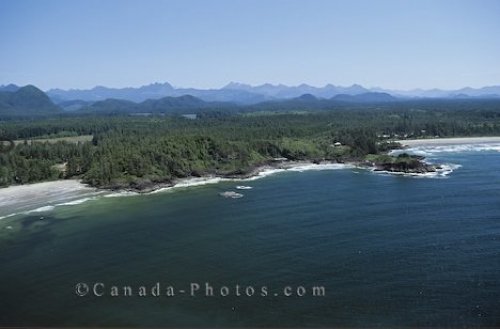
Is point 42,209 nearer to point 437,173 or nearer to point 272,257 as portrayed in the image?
A: point 272,257

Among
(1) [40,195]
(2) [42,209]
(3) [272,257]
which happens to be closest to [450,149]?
(3) [272,257]

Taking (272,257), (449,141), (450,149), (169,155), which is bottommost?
(272,257)

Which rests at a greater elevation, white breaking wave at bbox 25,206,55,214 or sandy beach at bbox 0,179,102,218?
sandy beach at bbox 0,179,102,218

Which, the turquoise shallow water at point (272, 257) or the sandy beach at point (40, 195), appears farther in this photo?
the sandy beach at point (40, 195)

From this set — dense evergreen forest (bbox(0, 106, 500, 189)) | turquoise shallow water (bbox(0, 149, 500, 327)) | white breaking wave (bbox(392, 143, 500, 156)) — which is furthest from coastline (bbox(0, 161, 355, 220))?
white breaking wave (bbox(392, 143, 500, 156))

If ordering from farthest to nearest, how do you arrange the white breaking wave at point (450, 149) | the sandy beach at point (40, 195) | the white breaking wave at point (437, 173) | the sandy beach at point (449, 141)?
the sandy beach at point (449, 141)
the white breaking wave at point (450, 149)
the white breaking wave at point (437, 173)
the sandy beach at point (40, 195)

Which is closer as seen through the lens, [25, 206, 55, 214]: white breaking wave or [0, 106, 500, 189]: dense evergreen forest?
[25, 206, 55, 214]: white breaking wave

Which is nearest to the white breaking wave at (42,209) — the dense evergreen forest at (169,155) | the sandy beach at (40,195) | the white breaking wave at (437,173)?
the sandy beach at (40,195)

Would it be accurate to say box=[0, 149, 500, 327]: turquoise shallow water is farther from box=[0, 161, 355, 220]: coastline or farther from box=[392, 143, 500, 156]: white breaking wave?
box=[392, 143, 500, 156]: white breaking wave

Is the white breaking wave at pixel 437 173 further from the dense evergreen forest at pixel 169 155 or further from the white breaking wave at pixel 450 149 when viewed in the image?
the white breaking wave at pixel 450 149
